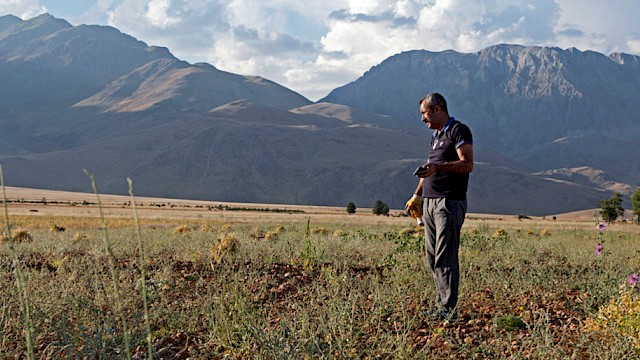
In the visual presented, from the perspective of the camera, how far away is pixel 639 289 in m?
5.80

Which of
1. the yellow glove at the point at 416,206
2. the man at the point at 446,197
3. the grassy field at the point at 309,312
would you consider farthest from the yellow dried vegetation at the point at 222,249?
the man at the point at 446,197

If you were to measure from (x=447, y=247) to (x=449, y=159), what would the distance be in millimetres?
753

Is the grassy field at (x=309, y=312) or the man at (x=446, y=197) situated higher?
the man at (x=446, y=197)

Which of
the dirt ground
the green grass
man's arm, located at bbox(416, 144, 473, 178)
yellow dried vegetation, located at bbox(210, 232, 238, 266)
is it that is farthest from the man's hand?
the dirt ground

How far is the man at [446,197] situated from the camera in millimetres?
5211

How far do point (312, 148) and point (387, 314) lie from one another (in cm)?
14579

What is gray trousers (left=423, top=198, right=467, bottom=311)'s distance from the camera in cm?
530

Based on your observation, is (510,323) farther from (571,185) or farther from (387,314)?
(571,185)

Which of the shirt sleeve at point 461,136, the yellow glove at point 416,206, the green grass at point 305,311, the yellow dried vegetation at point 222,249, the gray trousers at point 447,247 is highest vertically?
the shirt sleeve at point 461,136

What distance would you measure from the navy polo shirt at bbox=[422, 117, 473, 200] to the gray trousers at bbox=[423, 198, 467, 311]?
0.22ft

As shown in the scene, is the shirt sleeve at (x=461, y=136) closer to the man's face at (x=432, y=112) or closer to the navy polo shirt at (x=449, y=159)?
the navy polo shirt at (x=449, y=159)

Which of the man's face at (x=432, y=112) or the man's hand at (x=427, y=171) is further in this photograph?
the man's face at (x=432, y=112)

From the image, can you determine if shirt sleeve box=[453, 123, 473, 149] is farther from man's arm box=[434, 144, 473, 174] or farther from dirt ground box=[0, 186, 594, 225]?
dirt ground box=[0, 186, 594, 225]

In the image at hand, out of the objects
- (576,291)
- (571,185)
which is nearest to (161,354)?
(576,291)
